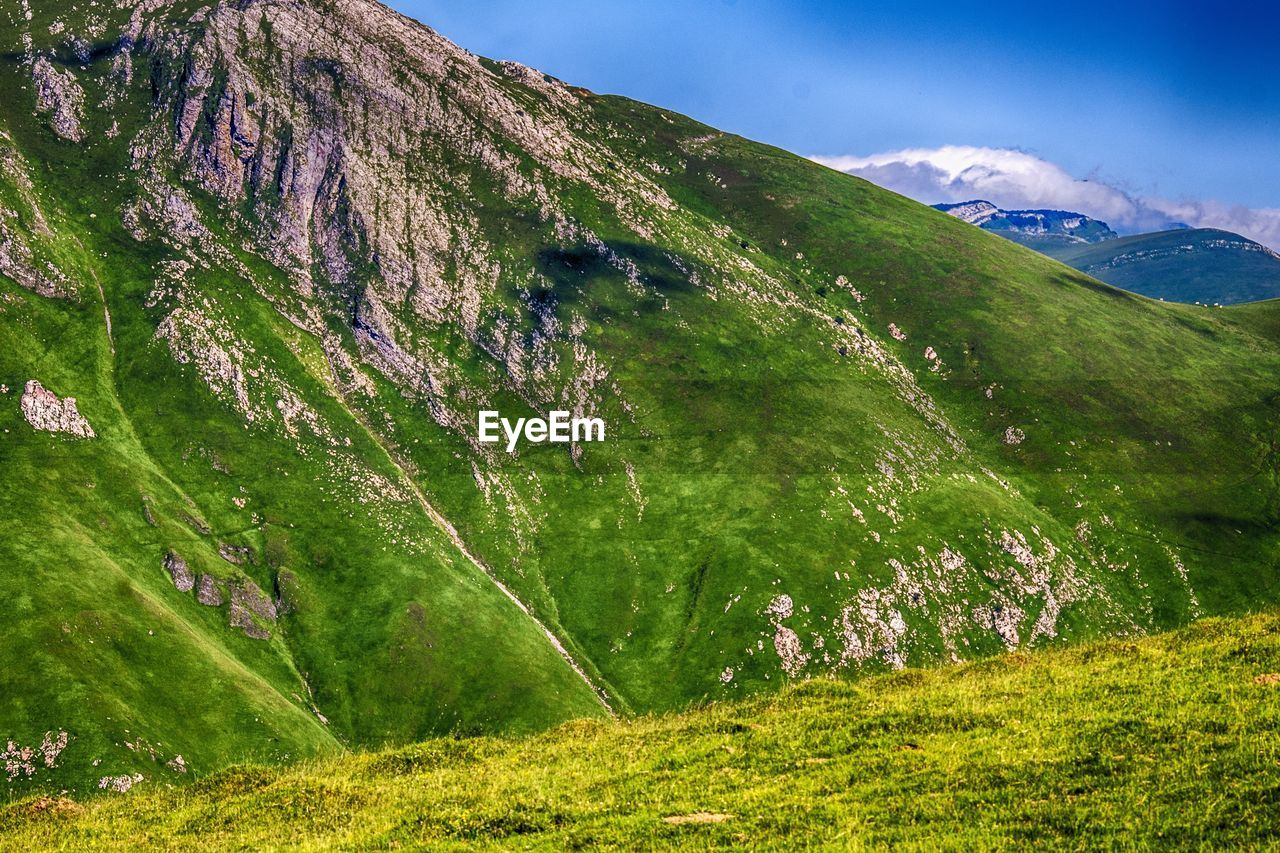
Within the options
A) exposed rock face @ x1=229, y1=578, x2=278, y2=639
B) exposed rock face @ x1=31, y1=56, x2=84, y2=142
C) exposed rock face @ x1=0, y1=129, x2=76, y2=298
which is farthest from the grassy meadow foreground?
exposed rock face @ x1=31, y1=56, x2=84, y2=142

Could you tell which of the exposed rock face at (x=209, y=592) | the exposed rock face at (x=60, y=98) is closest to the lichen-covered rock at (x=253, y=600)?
the exposed rock face at (x=209, y=592)

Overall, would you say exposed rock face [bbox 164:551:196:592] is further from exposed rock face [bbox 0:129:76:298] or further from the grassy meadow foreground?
the grassy meadow foreground

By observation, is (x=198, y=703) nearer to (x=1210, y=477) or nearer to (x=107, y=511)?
(x=107, y=511)

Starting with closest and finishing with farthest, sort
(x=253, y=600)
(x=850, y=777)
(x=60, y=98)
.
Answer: (x=850, y=777) → (x=253, y=600) → (x=60, y=98)

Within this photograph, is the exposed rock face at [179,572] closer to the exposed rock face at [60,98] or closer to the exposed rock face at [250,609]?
the exposed rock face at [250,609]

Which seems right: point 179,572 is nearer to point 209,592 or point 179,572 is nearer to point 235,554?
point 209,592

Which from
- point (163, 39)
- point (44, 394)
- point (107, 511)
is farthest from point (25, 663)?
point (163, 39)

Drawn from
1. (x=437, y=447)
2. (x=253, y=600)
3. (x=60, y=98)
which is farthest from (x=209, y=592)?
(x=60, y=98)
